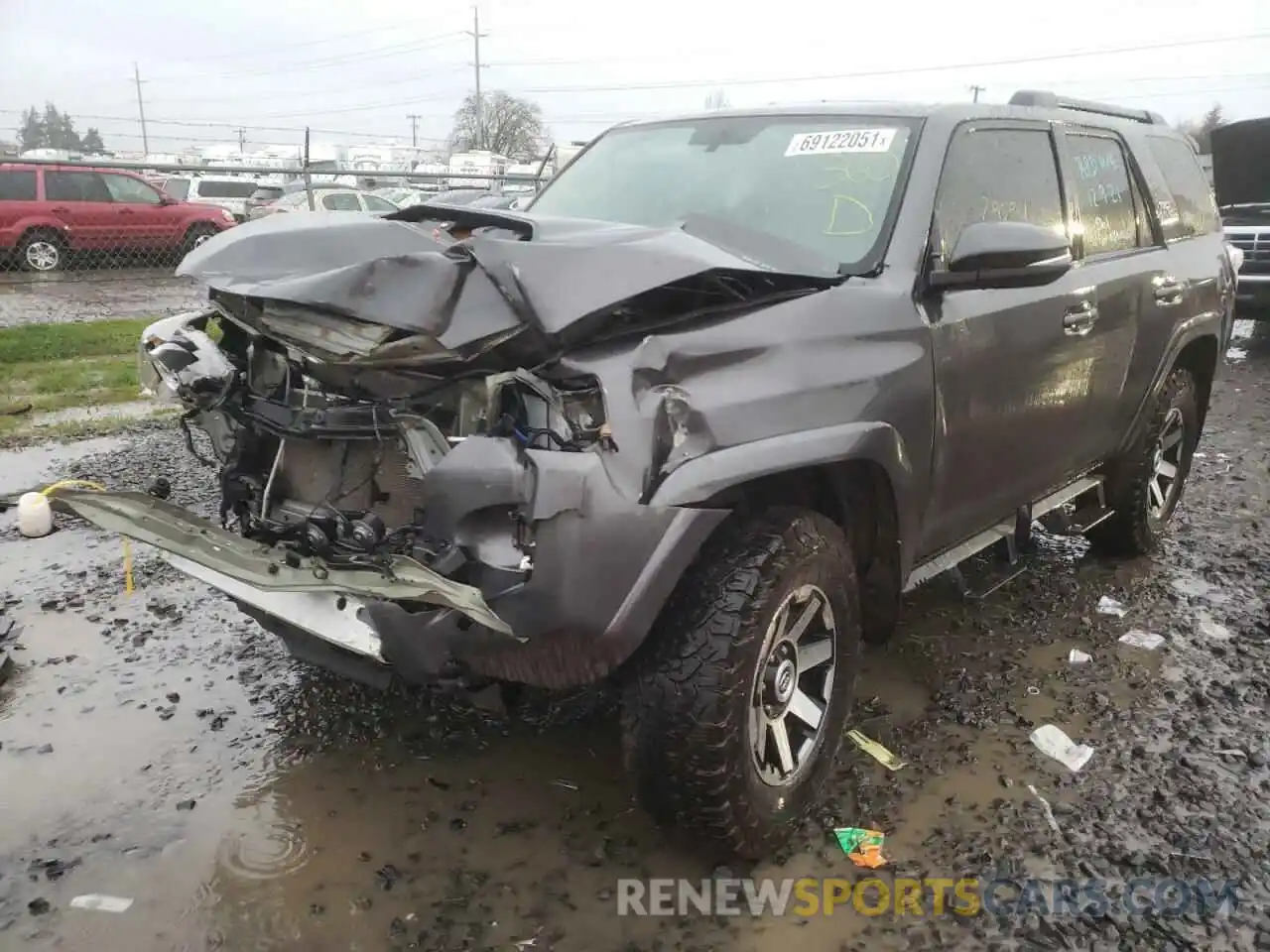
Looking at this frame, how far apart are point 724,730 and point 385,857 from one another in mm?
981

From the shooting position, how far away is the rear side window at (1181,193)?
4523 millimetres

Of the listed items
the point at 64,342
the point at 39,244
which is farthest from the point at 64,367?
the point at 39,244

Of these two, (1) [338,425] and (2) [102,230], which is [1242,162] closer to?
(1) [338,425]

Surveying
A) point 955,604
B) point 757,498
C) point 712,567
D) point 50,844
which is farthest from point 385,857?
point 955,604

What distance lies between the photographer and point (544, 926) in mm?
2357

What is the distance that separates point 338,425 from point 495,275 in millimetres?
558

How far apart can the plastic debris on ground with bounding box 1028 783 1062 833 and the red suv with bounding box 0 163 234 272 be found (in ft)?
49.0

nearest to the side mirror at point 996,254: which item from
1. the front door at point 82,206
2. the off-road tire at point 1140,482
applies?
the off-road tire at point 1140,482

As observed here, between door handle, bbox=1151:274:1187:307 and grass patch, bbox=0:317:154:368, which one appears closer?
door handle, bbox=1151:274:1187:307

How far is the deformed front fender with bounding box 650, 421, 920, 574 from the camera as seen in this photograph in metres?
2.14

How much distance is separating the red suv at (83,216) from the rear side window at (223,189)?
6720 mm

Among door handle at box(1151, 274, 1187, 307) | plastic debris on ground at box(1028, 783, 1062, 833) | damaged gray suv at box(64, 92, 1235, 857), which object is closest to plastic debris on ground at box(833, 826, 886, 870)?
damaged gray suv at box(64, 92, 1235, 857)

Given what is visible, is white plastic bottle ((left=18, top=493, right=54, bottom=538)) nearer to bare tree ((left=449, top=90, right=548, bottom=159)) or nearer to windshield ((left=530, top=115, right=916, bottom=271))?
windshield ((left=530, top=115, right=916, bottom=271))

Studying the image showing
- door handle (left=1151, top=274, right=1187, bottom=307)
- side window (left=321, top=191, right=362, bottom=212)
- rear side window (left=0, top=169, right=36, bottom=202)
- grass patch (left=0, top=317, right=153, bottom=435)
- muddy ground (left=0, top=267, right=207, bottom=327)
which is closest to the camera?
door handle (left=1151, top=274, right=1187, bottom=307)
